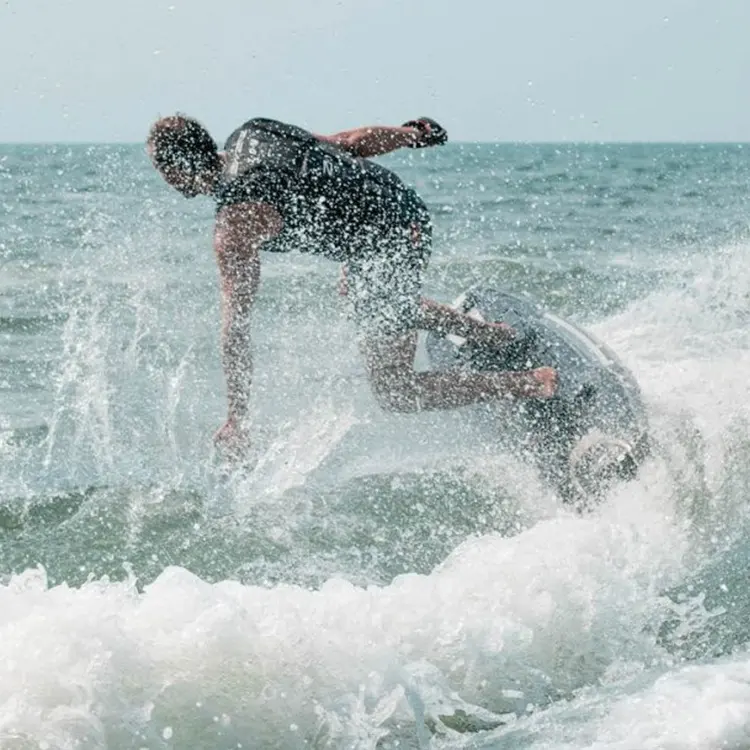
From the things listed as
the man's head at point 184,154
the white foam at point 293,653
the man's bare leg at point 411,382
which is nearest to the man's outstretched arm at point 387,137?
the man's head at point 184,154

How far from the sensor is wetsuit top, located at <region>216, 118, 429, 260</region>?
571 cm

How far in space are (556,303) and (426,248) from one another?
7.38 m

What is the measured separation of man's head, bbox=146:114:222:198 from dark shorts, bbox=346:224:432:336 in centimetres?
85

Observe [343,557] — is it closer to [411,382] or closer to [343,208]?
[411,382]

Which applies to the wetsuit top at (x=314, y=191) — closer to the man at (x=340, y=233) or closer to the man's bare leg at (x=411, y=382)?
the man at (x=340, y=233)

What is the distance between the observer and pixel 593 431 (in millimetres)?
6230

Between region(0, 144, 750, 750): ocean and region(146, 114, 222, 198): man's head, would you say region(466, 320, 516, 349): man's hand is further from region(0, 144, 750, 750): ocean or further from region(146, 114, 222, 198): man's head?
region(146, 114, 222, 198): man's head

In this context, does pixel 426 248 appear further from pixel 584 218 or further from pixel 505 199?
pixel 505 199

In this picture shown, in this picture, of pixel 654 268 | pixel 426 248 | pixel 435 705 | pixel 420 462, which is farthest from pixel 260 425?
pixel 654 268

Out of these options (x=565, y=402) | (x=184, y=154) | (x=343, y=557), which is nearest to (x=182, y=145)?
(x=184, y=154)

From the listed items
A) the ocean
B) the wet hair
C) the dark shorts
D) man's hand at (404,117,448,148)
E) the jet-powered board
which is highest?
man's hand at (404,117,448,148)

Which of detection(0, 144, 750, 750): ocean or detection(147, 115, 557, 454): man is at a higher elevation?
detection(147, 115, 557, 454): man

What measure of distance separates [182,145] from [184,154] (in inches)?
1.4

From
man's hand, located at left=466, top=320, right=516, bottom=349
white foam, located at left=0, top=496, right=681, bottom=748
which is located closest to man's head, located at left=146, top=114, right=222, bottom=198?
man's hand, located at left=466, top=320, right=516, bottom=349
